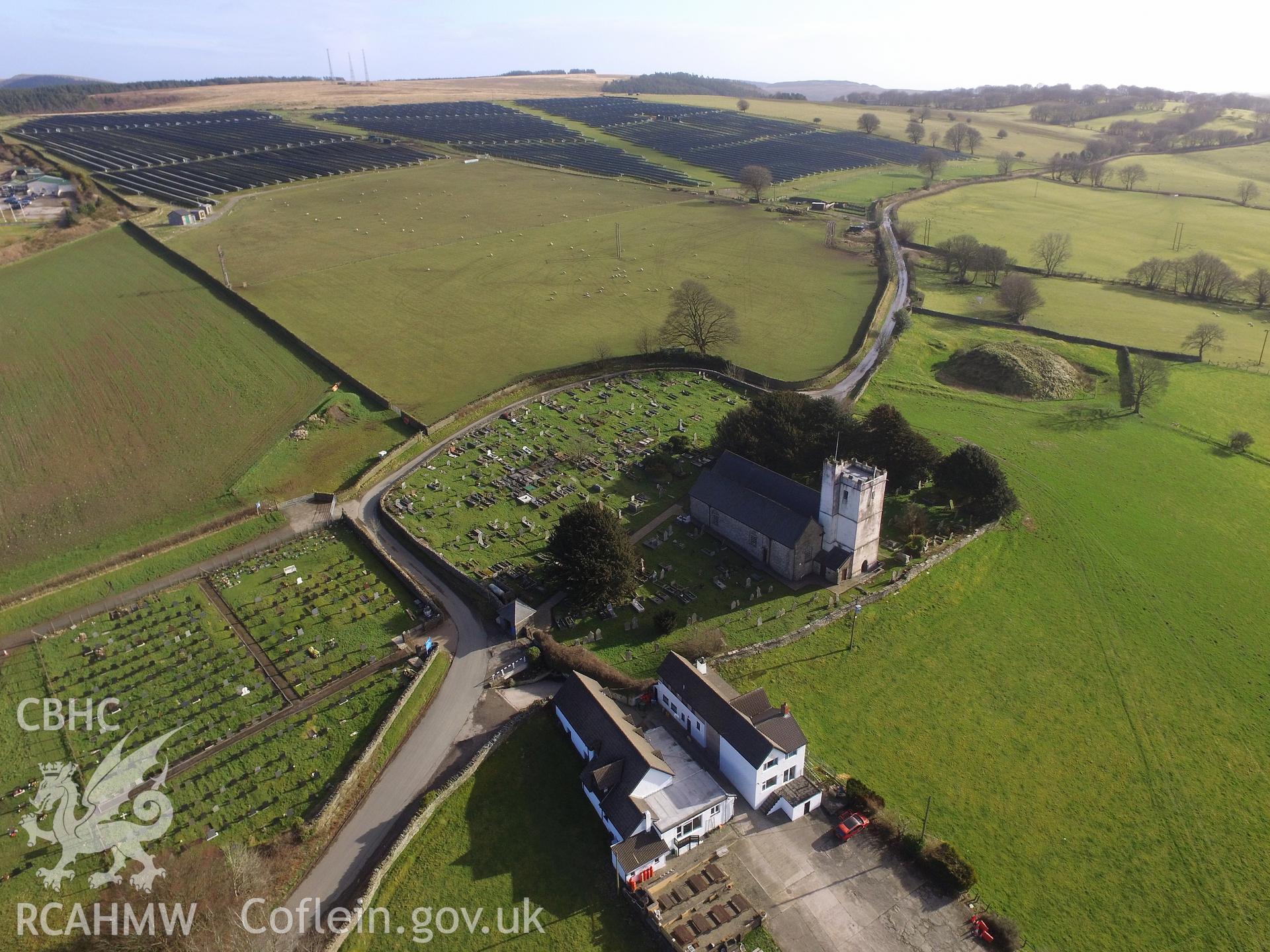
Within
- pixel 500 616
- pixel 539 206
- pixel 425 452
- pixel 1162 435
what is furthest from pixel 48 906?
pixel 539 206

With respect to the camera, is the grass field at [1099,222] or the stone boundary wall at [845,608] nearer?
the stone boundary wall at [845,608]

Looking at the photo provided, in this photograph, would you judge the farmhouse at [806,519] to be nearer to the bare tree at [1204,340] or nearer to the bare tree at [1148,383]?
the bare tree at [1148,383]

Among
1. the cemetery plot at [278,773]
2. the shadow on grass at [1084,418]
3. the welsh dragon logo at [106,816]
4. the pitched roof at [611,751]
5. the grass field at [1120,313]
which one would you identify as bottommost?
the welsh dragon logo at [106,816]

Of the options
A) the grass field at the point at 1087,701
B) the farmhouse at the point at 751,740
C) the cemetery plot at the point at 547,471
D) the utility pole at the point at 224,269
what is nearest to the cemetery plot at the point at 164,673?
the cemetery plot at the point at 547,471

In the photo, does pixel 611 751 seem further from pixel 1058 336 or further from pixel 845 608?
pixel 1058 336

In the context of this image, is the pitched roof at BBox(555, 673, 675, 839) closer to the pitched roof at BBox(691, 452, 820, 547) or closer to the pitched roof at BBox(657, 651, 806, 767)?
the pitched roof at BBox(657, 651, 806, 767)

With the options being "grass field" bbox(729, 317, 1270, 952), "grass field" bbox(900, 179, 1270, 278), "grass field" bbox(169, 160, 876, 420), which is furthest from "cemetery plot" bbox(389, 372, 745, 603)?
"grass field" bbox(900, 179, 1270, 278)
